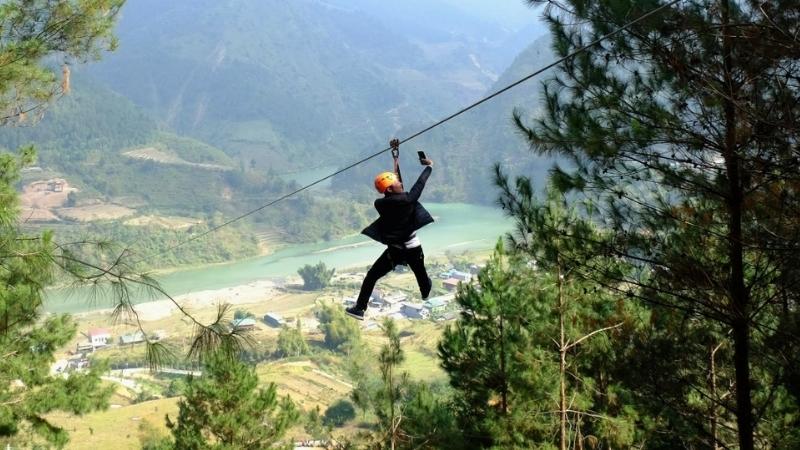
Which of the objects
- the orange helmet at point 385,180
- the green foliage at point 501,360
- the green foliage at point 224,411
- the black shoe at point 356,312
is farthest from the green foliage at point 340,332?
the orange helmet at point 385,180

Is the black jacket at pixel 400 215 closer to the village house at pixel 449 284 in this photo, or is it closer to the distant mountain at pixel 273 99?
the village house at pixel 449 284

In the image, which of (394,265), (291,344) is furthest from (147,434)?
(394,265)

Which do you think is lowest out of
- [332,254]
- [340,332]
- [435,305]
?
[340,332]

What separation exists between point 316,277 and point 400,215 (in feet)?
153

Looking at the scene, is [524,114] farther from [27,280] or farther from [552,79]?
[27,280]

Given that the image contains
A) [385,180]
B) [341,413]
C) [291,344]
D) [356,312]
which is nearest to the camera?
[385,180]

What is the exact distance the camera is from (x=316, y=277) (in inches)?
1946

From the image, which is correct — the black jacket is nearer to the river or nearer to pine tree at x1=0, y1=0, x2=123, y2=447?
pine tree at x1=0, y1=0, x2=123, y2=447

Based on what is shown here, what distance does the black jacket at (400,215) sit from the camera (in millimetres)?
3361

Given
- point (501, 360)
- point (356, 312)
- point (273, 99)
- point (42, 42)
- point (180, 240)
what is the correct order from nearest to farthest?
1. point (356, 312)
2. point (42, 42)
3. point (501, 360)
4. point (180, 240)
5. point (273, 99)

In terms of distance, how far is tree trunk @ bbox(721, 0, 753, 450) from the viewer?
3.39 m

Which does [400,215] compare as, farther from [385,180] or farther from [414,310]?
[414,310]

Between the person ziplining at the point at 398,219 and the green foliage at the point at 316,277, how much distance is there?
4576 cm

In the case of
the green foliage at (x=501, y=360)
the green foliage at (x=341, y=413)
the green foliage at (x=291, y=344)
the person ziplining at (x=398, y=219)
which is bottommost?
the green foliage at (x=341, y=413)
